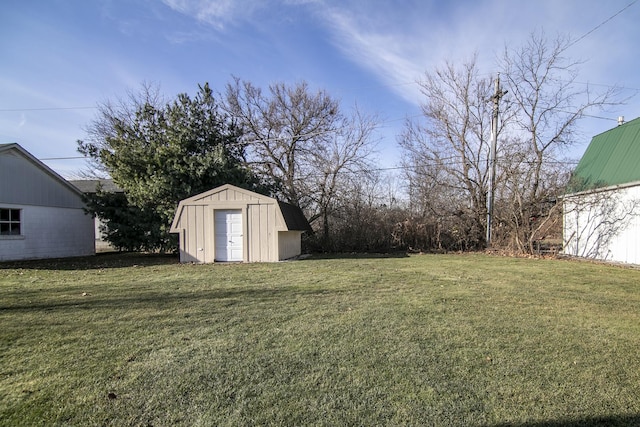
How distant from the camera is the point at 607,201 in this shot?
13.5 metres

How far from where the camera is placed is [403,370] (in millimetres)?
3309

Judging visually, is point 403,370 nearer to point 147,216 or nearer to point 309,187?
point 147,216

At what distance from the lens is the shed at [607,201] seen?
12.5 m

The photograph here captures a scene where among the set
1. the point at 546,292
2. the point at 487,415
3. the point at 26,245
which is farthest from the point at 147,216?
the point at 487,415

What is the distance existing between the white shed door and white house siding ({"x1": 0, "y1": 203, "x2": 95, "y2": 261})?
8.53 meters

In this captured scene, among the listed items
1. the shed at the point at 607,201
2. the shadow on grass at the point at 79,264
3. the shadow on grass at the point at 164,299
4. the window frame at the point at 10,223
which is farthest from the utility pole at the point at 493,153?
the window frame at the point at 10,223

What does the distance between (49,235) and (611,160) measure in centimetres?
2360

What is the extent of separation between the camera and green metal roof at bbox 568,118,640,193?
1296 centimetres

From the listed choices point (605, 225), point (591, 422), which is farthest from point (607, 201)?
point (591, 422)

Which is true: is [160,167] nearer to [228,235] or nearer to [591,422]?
[228,235]

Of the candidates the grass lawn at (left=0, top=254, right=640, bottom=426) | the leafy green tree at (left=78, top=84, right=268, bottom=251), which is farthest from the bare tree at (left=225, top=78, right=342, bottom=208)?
the grass lawn at (left=0, top=254, right=640, bottom=426)

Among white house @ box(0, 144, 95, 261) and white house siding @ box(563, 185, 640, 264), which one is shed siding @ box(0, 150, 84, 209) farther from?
white house siding @ box(563, 185, 640, 264)

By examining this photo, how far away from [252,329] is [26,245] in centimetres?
1519

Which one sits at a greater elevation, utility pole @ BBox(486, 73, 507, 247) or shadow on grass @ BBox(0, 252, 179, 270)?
utility pole @ BBox(486, 73, 507, 247)
